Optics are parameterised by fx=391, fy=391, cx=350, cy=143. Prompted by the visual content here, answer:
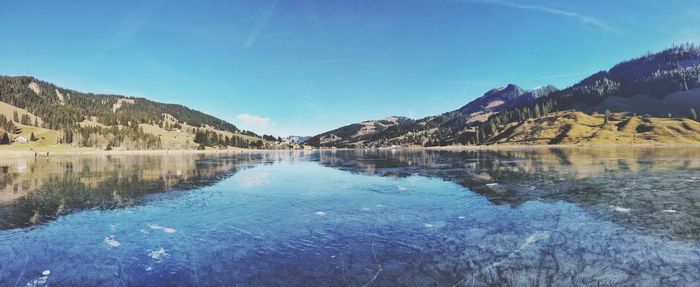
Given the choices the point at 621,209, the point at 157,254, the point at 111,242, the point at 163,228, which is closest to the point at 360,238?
the point at 157,254

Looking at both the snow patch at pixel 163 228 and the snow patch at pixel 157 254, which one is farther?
the snow patch at pixel 163 228

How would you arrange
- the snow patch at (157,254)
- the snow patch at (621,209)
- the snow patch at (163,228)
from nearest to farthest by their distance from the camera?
the snow patch at (157,254) < the snow patch at (163,228) < the snow patch at (621,209)

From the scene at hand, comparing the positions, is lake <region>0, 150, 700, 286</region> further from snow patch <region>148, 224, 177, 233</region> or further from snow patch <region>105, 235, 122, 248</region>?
snow patch <region>148, 224, 177, 233</region>

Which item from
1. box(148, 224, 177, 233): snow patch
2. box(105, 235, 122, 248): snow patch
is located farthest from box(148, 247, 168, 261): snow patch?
box(148, 224, 177, 233): snow patch

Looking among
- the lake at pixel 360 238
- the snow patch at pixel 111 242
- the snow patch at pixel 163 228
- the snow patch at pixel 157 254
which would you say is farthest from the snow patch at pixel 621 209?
the snow patch at pixel 111 242

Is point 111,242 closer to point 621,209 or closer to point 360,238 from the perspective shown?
point 360,238

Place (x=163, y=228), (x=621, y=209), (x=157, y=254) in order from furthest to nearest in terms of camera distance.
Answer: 1. (x=621, y=209)
2. (x=163, y=228)
3. (x=157, y=254)

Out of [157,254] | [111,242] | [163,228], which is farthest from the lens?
[163,228]

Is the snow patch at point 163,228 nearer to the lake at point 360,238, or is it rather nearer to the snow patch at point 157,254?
the lake at point 360,238

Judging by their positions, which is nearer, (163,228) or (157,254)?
(157,254)

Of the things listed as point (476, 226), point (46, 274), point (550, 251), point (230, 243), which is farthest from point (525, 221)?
point (46, 274)

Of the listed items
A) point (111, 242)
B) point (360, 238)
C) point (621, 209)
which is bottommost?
point (621, 209)

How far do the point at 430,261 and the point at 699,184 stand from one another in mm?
36752

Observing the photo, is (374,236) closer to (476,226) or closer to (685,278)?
(476,226)
